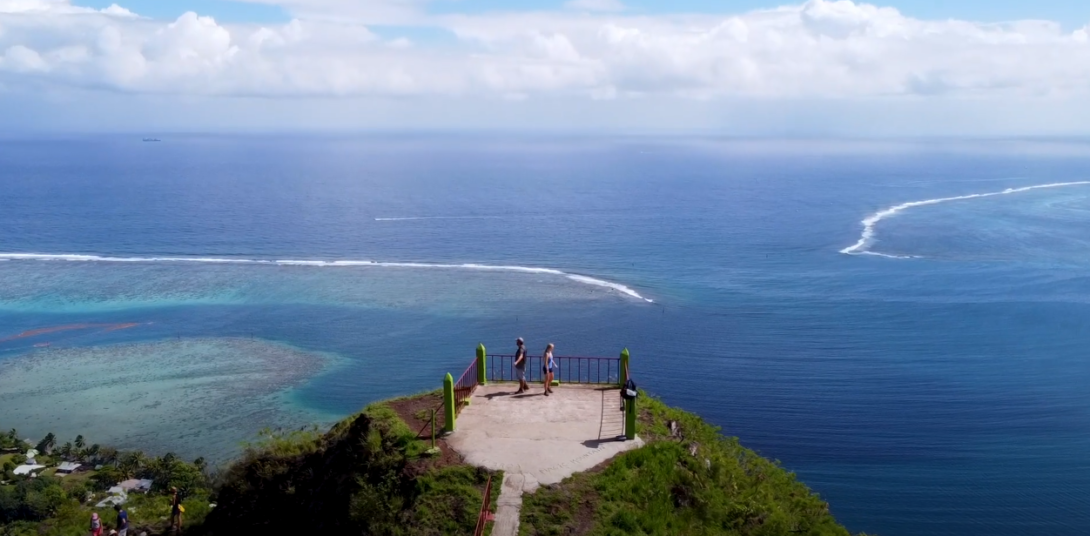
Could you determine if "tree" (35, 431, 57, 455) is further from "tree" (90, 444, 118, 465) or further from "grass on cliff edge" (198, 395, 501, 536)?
"grass on cliff edge" (198, 395, 501, 536)

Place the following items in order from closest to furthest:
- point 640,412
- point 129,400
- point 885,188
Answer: point 640,412 < point 129,400 < point 885,188

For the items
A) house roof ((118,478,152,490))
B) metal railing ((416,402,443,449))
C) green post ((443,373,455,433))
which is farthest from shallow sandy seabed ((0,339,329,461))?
green post ((443,373,455,433))

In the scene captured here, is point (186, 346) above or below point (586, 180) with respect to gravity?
below

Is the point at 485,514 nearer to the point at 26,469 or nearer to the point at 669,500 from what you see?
the point at 669,500

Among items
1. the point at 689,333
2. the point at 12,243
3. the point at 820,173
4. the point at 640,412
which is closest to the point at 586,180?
the point at 820,173

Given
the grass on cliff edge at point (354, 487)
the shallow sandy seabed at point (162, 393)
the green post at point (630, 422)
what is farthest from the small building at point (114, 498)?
the green post at point (630, 422)

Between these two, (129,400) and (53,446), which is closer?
(53,446)

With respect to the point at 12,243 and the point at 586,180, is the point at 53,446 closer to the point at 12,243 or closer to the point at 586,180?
the point at 12,243
